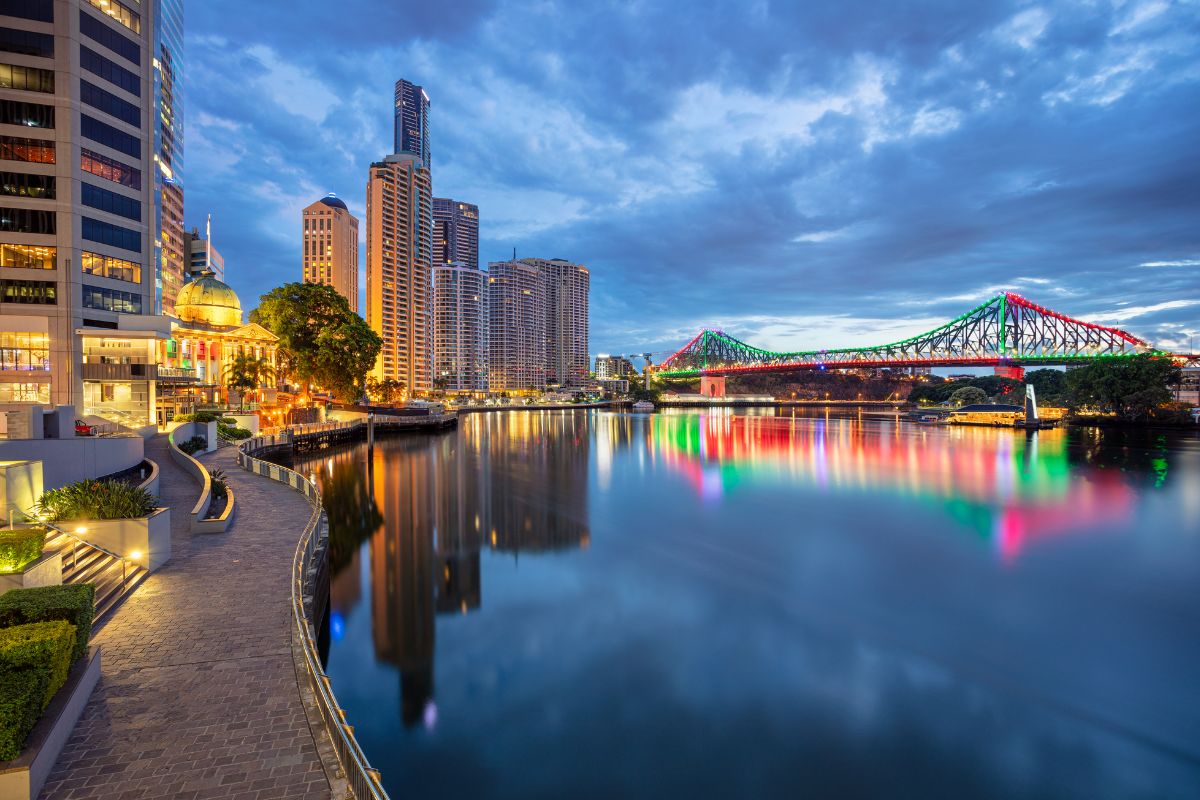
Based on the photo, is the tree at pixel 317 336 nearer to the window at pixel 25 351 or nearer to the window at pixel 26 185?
the window at pixel 26 185

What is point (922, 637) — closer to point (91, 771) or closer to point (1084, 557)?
point (1084, 557)

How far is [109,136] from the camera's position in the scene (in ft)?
144

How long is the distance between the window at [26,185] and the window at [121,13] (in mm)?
13970

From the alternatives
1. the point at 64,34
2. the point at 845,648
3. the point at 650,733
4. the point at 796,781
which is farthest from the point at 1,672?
the point at 64,34

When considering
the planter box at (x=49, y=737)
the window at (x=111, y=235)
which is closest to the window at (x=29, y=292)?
the window at (x=111, y=235)

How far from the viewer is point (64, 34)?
40.5m

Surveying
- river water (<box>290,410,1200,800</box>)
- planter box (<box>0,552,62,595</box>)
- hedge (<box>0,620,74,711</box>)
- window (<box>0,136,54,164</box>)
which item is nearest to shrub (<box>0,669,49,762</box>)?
hedge (<box>0,620,74,711</box>)

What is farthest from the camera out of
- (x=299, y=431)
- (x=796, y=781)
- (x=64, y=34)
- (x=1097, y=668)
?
(x=299, y=431)

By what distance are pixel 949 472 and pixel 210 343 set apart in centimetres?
7587

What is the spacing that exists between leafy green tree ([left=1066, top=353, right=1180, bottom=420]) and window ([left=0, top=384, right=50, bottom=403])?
120423mm

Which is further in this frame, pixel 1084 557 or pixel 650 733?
pixel 1084 557

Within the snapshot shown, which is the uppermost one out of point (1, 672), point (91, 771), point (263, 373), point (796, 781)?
point (263, 373)

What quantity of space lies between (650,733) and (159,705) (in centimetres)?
871

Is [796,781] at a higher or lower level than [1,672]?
lower
